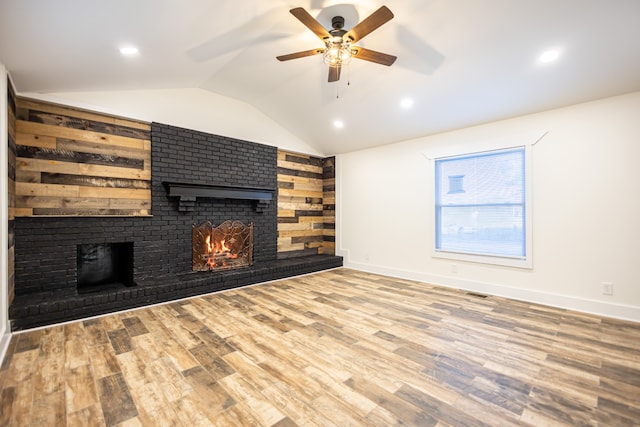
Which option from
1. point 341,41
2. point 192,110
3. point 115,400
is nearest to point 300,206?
point 192,110

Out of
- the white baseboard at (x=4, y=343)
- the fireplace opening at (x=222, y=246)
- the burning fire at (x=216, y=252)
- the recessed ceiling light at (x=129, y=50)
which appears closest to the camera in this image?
the white baseboard at (x=4, y=343)

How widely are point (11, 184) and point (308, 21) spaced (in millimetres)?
3278

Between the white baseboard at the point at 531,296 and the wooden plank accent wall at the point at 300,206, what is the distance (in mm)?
1584

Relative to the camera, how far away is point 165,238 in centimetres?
409

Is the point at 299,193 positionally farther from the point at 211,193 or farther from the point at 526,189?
the point at 526,189

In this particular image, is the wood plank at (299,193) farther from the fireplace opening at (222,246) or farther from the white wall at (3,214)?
the white wall at (3,214)

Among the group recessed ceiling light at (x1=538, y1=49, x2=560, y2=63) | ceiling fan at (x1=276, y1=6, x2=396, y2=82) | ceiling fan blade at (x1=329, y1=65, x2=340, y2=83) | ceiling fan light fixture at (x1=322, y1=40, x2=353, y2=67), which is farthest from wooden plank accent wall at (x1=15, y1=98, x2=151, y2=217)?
recessed ceiling light at (x1=538, y1=49, x2=560, y2=63)

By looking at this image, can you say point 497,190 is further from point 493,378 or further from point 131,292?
point 131,292

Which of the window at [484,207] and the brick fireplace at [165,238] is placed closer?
the brick fireplace at [165,238]

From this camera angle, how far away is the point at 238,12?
2.46 meters

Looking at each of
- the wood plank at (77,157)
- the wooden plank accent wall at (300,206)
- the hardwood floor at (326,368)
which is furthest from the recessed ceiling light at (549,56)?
the wood plank at (77,157)

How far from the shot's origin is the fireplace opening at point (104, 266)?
148 inches

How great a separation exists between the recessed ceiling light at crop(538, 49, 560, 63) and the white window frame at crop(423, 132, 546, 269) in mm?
1109

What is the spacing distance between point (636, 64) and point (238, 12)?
12.2 feet
